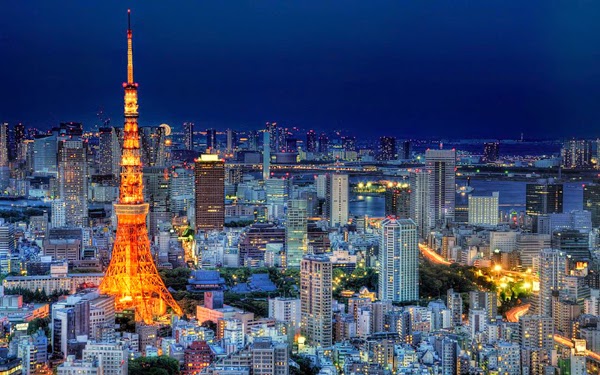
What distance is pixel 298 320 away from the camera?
9.15m

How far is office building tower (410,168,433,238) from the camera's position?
16.9m

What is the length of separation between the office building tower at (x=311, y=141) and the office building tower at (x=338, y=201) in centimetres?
616

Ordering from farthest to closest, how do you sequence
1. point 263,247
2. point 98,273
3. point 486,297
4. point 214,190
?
point 214,190 < point 263,247 < point 98,273 < point 486,297

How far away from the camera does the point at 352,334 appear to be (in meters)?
9.02

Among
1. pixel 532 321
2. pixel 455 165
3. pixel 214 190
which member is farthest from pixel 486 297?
pixel 455 165

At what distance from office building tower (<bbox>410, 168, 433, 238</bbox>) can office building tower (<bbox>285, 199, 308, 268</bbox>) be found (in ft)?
6.59

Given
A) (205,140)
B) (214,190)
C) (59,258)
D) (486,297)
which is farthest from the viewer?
(205,140)

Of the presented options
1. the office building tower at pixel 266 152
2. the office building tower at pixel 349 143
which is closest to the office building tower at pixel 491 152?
the office building tower at pixel 349 143

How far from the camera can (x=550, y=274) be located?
1048 cm

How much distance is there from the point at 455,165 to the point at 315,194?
2.93 metres

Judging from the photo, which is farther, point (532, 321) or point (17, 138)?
point (17, 138)

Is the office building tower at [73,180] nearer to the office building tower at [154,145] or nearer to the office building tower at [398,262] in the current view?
the office building tower at [154,145]

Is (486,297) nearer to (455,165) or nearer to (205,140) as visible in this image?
(455,165)

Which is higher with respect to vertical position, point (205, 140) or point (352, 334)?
point (205, 140)
